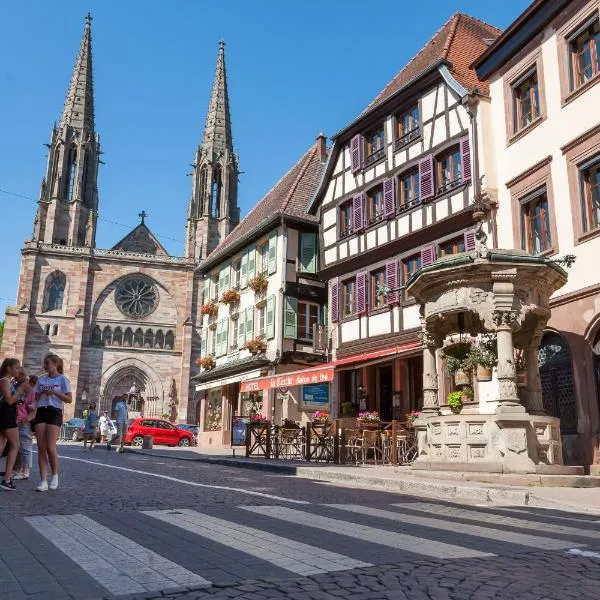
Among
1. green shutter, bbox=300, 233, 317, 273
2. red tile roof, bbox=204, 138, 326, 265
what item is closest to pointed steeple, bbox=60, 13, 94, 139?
red tile roof, bbox=204, 138, 326, 265

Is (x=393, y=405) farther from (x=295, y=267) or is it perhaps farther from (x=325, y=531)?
(x=325, y=531)

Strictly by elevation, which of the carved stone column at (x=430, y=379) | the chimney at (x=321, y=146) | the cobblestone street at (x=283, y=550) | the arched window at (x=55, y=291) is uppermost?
the chimney at (x=321, y=146)

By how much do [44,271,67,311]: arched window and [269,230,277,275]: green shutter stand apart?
1238 inches

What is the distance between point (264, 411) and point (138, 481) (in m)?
16.2

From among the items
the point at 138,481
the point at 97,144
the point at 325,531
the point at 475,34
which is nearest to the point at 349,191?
the point at 475,34

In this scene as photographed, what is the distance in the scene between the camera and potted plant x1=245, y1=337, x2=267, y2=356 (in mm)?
27281

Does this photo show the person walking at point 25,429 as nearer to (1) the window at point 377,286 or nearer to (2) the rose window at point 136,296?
(1) the window at point 377,286

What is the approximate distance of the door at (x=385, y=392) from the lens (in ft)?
70.1

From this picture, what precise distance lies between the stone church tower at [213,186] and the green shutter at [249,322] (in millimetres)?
29680

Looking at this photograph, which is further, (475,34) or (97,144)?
(97,144)

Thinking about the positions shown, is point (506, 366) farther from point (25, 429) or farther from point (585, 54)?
point (25, 429)

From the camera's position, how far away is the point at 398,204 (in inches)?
819

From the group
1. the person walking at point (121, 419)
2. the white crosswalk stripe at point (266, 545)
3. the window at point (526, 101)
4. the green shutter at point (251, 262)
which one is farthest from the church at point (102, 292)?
the white crosswalk stripe at point (266, 545)

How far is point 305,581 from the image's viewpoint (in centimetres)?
372
